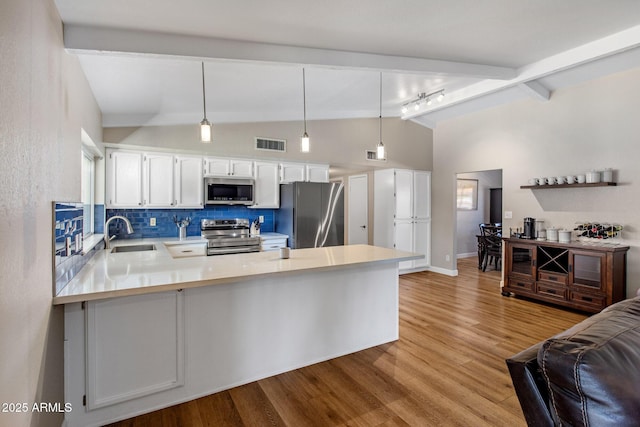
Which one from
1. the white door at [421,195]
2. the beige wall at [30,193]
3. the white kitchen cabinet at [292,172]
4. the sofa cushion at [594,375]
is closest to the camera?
the sofa cushion at [594,375]

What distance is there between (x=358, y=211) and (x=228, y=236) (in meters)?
3.09

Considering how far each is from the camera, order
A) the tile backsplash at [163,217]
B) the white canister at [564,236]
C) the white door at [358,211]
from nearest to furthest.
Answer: the white canister at [564,236], the tile backsplash at [163,217], the white door at [358,211]

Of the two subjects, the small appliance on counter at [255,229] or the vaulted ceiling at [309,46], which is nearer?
the vaulted ceiling at [309,46]

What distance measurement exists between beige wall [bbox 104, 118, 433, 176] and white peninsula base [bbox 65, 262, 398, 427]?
2.54m

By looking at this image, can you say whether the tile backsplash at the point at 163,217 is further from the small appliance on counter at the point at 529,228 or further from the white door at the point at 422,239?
the small appliance on counter at the point at 529,228

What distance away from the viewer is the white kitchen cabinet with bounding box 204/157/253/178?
4.57 metres

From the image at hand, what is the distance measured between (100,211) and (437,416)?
4116mm

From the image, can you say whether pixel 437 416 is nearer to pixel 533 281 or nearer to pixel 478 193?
pixel 533 281

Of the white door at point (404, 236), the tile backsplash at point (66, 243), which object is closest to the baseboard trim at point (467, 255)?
the white door at point (404, 236)

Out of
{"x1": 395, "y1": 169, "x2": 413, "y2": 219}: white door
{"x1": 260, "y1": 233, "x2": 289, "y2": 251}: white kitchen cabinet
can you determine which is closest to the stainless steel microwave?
{"x1": 260, "y1": 233, "x2": 289, "y2": 251}: white kitchen cabinet

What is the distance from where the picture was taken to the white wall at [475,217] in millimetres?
8148

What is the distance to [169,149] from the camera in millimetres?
4090

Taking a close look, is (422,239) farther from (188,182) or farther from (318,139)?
(188,182)

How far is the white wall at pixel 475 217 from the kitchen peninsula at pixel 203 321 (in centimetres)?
589
